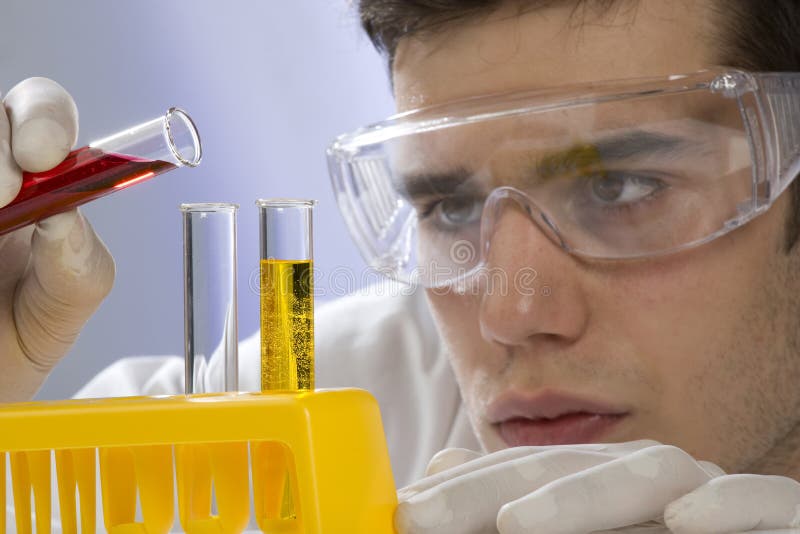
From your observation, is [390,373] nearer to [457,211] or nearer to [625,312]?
[457,211]

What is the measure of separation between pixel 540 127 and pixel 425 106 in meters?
0.28

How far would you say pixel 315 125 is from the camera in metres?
3.22

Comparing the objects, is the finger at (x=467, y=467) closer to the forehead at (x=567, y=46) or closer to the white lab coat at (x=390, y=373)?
the forehead at (x=567, y=46)

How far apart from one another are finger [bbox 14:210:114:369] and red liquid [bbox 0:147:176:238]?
0.18 ft

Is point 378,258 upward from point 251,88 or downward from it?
downward

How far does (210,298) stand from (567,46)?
2.52 ft

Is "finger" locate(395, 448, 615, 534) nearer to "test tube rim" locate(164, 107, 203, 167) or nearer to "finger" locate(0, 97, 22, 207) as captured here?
"test tube rim" locate(164, 107, 203, 167)

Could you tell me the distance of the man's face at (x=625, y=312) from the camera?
1383 millimetres

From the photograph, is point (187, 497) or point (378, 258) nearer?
point (187, 497)

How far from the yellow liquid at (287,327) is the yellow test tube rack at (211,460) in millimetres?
77

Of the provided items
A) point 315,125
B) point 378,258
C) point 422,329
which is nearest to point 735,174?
point 378,258

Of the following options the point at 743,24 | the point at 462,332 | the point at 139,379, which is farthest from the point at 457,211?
the point at 139,379

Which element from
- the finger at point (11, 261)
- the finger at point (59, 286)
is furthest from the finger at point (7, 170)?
the finger at point (11, 261)

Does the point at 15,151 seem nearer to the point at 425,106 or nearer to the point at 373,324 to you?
the point at 425,106
